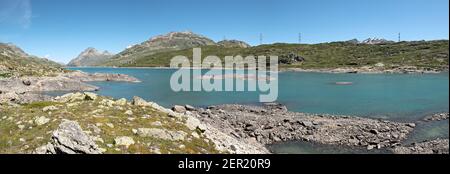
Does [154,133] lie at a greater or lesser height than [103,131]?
lesser

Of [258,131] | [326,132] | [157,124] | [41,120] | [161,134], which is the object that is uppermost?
[41,120]

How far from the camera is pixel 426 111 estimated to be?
60281mm

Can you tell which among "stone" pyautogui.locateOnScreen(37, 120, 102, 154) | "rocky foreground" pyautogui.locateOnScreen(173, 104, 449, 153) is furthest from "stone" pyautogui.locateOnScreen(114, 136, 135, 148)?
"rocky foreground" pyautogui.locateOnScreen(173, 104, 449, 153)

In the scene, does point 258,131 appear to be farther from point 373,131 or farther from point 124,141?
point 124,141

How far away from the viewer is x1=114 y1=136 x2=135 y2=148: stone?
2775 centimetres

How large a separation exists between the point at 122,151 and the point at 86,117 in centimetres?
957

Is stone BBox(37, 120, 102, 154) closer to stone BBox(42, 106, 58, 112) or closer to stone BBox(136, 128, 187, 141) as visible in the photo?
stone BBox(136, 128, 187, 141)

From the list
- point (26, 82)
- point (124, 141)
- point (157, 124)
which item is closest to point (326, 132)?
point (157, 124)

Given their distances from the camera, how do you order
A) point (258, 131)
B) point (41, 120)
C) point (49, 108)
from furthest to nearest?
point (258, 131) < point (49, 108) < point (41, 120)

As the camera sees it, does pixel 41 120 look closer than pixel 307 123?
Yes

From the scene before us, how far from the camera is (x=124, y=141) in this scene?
28.1m
